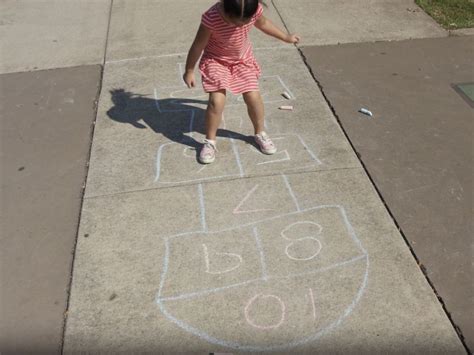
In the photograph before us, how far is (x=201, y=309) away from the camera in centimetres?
243

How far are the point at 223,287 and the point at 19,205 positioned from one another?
1.52 m

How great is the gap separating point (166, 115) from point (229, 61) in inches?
35.0

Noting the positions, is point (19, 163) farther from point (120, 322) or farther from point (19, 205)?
point (120, 322)

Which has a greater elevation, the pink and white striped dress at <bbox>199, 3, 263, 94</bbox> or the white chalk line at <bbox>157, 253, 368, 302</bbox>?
the pink and white striped dress at <bbox>199, 3, 263, 94</bbox>

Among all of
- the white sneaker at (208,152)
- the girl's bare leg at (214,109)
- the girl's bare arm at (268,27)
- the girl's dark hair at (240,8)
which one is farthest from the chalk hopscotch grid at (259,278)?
the girl's dark hair at (240,8)

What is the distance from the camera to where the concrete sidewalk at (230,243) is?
2.33 metres

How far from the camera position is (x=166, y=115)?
390 cm

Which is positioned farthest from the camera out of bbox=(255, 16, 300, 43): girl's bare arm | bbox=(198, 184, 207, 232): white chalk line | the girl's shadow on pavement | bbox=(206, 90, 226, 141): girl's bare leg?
the girl's shadow on pavement

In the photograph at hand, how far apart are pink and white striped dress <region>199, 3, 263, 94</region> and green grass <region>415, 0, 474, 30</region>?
9.89ft

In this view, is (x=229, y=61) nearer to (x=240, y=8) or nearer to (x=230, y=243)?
(x=240, y=8)

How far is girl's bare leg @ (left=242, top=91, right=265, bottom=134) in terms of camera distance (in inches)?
131

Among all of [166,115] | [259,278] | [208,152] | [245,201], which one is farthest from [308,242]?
[166,115]

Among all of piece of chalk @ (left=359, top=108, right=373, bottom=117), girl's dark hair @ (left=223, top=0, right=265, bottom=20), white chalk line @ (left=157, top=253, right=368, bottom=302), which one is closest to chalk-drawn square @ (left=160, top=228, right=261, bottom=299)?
white chalk line @ (left=157, top=253, right=368, bottom=302)

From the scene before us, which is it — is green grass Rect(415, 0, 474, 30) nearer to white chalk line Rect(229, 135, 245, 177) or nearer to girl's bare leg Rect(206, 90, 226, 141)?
white chalk line Rect(229, 135, 245, 177)
